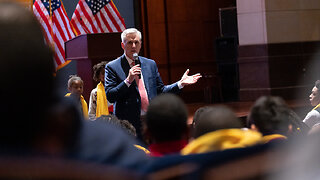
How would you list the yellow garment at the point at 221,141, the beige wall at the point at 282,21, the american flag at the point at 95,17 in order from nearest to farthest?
the yellow garment at the point at 221,141 → the american flag at the point at 95,17 → the beige wall at the point at 282,21

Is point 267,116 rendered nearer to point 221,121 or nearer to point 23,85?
point 221,121

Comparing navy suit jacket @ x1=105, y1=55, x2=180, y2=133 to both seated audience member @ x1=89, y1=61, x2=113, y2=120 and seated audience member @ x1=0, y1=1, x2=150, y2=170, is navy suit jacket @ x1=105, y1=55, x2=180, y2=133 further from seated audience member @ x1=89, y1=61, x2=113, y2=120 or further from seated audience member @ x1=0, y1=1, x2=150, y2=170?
seated audience member @ x1=0, y1=1, x2=150, y2=170

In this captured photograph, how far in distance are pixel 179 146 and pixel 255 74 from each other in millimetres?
8025

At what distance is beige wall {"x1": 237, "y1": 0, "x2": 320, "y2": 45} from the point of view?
351 inches

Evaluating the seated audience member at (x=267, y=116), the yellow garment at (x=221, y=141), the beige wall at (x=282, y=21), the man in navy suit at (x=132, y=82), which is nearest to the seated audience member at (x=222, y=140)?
the yellow garment at (x=221, y=141)

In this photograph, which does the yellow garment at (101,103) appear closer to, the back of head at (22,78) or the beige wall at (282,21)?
the beige wall at (282,21)

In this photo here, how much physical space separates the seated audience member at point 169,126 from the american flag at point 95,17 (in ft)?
22.7

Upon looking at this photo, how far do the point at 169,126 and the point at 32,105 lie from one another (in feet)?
2.07

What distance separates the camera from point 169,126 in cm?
127

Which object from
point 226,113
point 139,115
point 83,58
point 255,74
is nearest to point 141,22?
point 255,74

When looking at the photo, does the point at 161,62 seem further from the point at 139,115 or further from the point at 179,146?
the point at 179,146

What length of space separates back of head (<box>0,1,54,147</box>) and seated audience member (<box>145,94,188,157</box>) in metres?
0.56

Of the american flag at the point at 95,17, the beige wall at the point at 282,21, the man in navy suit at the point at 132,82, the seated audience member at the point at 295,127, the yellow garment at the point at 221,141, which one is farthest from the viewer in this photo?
the beige wall at the point at 282,21

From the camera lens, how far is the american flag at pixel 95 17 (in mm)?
8141
